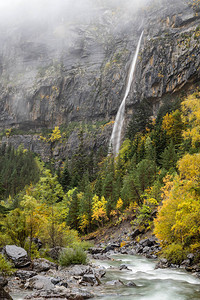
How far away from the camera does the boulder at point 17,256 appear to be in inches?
535

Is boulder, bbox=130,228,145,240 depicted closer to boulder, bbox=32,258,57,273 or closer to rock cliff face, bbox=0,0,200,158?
boulder, bbox=32,258,57,273

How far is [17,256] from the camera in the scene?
13867mm

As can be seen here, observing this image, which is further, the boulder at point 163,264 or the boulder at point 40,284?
the boulder at point 163,264

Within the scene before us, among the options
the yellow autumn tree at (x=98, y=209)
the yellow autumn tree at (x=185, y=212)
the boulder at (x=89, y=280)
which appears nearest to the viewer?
the boulder at (x=89, y=280)

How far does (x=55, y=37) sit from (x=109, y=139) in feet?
Result: 348

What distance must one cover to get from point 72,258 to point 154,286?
19.4ft

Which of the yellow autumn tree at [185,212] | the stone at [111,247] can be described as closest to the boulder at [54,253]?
the yellow autumn tree at [185,212]

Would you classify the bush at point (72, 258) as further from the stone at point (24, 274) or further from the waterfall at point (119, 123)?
the waterfall at point (119, 123)

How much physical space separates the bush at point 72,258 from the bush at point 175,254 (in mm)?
6824

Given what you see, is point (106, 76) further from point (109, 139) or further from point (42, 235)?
point (42, 235)

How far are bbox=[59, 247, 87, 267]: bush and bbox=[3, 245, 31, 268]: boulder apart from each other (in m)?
2.50

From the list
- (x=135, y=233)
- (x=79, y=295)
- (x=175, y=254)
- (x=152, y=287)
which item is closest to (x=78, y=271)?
(x=152, y=287)

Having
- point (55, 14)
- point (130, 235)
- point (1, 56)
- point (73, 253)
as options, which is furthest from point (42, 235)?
point (55, 14)

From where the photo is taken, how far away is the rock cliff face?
80125mm
